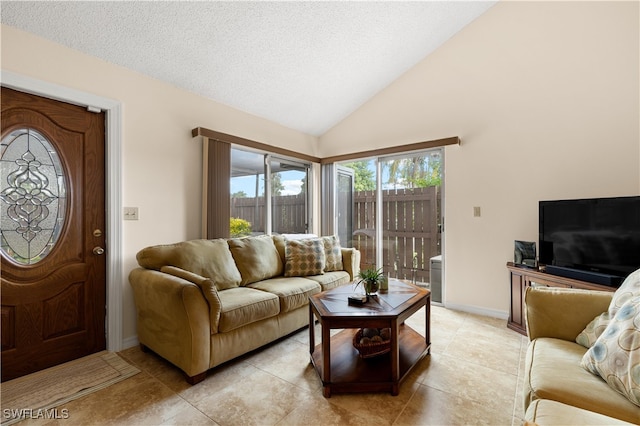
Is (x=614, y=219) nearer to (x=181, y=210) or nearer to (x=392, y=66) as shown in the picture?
(x=392, y=66)

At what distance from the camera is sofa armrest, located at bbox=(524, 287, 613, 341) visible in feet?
5.11

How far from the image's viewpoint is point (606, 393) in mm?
1116

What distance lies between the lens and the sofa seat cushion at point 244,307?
2074mm

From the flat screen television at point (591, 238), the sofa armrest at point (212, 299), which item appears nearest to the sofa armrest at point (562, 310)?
the flat screen television at point (591, 238)

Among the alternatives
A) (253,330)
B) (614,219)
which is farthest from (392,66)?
(253,330)

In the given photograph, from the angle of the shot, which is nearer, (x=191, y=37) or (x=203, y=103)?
(x=191, y=37)

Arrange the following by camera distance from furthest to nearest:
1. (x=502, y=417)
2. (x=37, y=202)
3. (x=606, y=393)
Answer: (x=37, y=202) → (x=502, y=417) → (x=606, y=393)

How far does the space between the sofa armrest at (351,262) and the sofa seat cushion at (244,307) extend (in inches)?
48.0

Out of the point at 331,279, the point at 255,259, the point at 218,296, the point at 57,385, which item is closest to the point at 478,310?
the point at 331,279

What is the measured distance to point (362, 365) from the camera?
2020 millimetres

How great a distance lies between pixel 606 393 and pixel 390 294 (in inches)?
50.7

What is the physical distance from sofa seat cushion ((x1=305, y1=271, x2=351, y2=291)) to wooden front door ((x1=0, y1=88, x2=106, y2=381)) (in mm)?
1829

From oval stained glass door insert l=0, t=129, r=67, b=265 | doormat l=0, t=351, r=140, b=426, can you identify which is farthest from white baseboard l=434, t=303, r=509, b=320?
oval stained glass door insert l=0, t=129, r=67, b=265

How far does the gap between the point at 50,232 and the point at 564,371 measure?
3168mm
